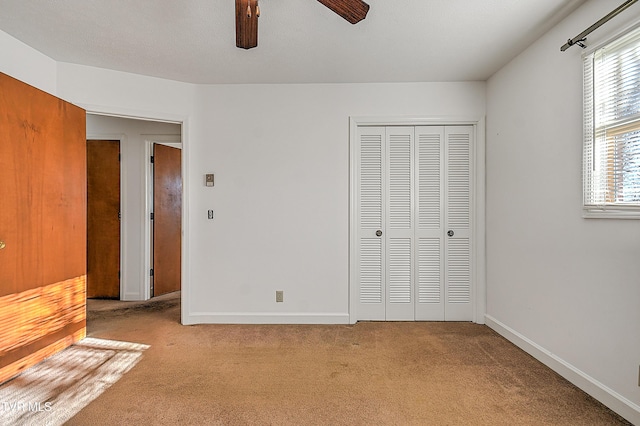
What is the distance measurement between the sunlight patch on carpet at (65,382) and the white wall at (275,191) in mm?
1000

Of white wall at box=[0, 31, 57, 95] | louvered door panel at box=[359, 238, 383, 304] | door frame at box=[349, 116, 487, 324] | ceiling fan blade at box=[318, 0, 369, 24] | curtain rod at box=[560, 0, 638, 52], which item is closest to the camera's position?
ceiling fan blade at box=[318, 0, 369, 24]

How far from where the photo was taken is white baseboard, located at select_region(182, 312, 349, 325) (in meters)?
3.54

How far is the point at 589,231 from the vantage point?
218 centimetres

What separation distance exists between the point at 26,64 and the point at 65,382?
2.45 m

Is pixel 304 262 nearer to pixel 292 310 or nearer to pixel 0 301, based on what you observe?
pixel 292 310

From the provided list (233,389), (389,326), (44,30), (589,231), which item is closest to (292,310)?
(389,326)

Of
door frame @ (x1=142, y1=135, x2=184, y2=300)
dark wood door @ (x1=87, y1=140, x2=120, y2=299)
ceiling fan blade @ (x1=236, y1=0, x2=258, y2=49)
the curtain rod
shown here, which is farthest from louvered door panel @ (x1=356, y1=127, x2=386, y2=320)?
dark wood door @ (x1=87, y1=140, x2=120, y2=299)

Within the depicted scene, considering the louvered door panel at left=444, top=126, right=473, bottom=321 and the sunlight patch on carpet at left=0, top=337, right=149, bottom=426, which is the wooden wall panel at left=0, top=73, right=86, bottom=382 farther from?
the louvered door panel at left=444, top=126, right=473, bottom=321

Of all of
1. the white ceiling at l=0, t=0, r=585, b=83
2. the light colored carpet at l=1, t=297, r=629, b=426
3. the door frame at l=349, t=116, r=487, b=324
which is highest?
the white ceiling at l=0, t=0, r=585, b=83

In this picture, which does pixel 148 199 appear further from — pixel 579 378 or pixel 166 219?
pixel 579 378

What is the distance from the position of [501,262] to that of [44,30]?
416cm

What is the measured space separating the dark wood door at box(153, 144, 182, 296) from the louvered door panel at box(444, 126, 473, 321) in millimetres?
3654

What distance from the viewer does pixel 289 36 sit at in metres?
2.62

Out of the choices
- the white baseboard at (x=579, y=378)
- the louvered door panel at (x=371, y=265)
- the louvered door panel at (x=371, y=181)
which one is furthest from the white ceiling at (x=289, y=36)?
the white baseboard at (x=579, y=378)
